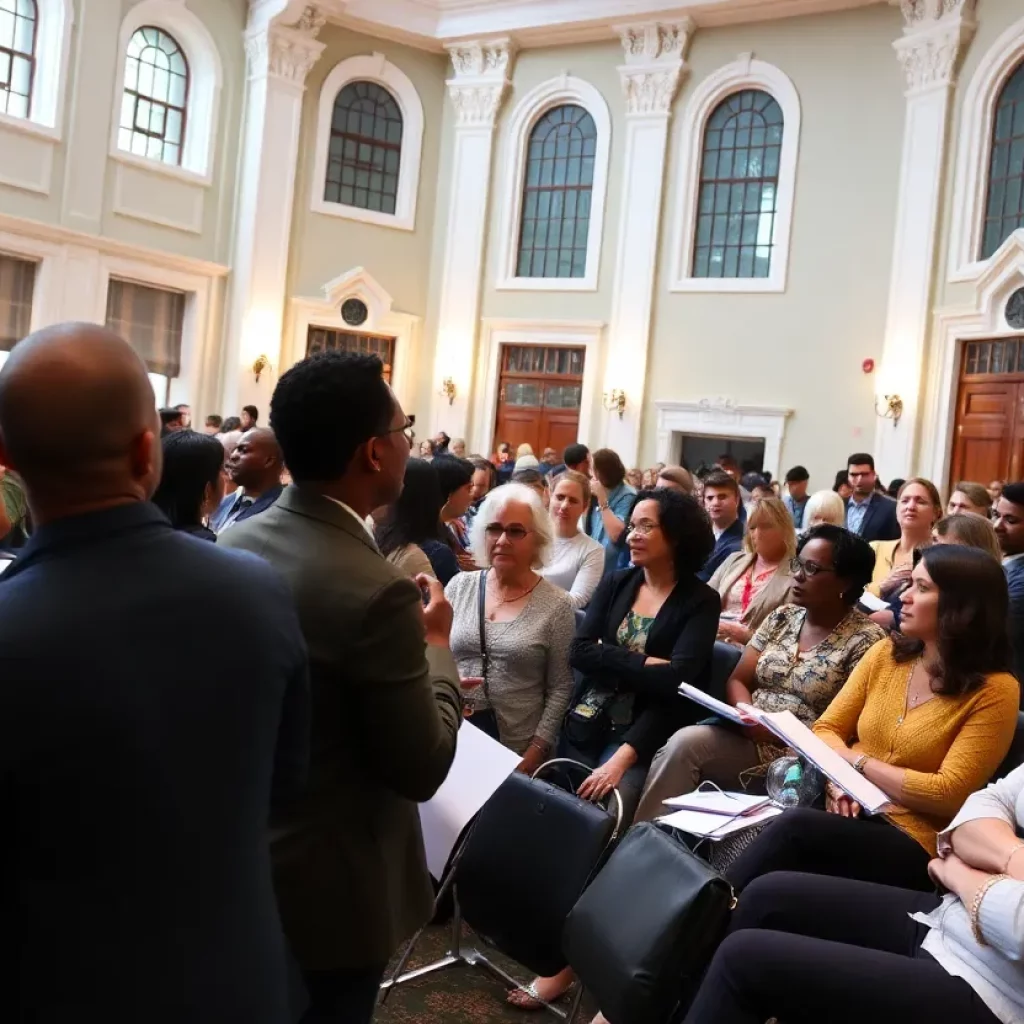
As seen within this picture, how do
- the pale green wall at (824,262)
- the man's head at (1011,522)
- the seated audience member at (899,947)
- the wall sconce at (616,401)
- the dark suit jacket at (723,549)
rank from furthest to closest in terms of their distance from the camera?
1. the wall sconce at (616,401)
2. the pale green wall at (824,262)
3. the dark suit jacket at (723,549)
4. the man's head at (1011,522)
5. the seated audience member at (899,947)

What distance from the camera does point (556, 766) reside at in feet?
12.9

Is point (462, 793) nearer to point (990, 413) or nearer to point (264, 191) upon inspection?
point (990, 413)

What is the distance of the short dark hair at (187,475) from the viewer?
3465 mm

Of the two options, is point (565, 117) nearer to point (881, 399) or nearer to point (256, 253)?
point (256, 253)

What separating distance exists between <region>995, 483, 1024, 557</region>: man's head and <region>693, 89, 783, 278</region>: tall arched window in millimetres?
10806

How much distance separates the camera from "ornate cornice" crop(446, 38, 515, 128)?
657 inches

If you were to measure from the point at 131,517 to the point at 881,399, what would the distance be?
13.7 m

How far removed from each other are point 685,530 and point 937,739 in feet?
4.17

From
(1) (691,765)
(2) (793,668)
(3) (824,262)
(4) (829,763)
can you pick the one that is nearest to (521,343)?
(3) (824,262)

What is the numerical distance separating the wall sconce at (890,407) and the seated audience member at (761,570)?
8.93 m

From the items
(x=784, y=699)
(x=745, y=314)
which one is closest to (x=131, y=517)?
(x=784, y=699)

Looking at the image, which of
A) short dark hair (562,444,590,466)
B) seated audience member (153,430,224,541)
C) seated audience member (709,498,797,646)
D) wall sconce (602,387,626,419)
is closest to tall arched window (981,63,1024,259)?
wall sconce (602,387,626,419)

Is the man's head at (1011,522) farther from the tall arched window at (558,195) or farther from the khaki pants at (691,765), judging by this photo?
the tall arched window at (558,195)

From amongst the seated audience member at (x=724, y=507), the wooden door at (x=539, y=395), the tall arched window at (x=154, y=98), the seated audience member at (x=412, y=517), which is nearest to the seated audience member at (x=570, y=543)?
the seated audience member at (x=724, y=507)
